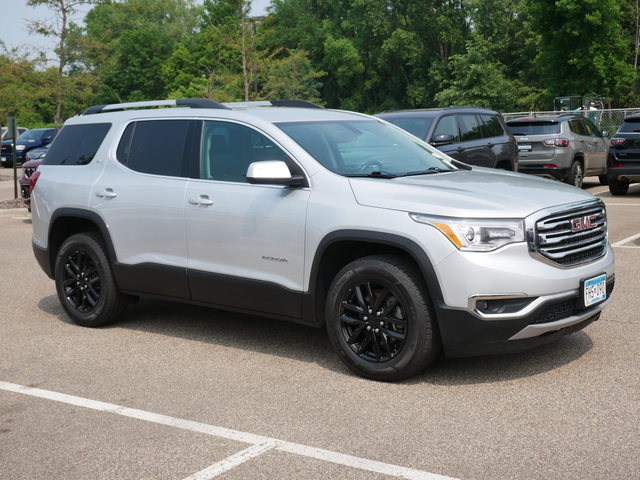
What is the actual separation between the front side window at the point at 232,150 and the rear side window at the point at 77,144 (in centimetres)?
128

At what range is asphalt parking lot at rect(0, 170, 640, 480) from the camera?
3992 millimetres

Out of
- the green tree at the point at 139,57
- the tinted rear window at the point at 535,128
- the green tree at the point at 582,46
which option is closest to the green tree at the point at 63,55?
the tinted rear window at the point at 535,128

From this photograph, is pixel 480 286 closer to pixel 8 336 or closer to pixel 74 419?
pixel 74 419

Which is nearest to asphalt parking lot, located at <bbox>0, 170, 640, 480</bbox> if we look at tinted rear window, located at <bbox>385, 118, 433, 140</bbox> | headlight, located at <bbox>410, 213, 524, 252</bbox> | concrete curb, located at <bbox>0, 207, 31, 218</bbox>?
headlight, located at <bbox>410, 213, 524, 252</bbox>

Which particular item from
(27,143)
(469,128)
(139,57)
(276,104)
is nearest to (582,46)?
(27,143)

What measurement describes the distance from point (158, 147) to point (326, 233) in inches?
74.5

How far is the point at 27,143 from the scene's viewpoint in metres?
37.1

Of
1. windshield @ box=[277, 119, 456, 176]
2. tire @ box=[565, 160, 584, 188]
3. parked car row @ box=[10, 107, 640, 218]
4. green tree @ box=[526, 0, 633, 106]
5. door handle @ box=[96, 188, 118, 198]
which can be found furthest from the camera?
green tree @ box=[526, 0, 633, 106]

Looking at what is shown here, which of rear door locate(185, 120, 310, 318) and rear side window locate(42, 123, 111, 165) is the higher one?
rear side window locate(42, 123, 111, 165)

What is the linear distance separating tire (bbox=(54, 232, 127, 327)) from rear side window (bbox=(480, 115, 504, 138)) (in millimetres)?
8942

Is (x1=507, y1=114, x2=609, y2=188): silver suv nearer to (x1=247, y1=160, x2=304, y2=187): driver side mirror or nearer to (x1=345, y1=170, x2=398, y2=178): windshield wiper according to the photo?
(x1=345, y1=170, x2=398, y2=178): windshield wiper

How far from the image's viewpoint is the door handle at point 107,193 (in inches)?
264

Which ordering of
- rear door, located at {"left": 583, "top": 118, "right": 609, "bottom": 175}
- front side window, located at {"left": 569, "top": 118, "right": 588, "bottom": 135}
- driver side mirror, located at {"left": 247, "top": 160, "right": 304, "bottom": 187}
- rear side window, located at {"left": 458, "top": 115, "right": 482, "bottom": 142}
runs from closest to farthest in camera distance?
driver side mirror, located at {"left": 247, "top": 160, "right": 304, "bottom": 187}, rear side window, located at {"left": 458, "top": 115, "right": 482, "bottom": 142}, front side window, located at {"left": 569, "top": 118, "right": 588, "bottom": 135}, rear door, located at {"left": 583, "top": 118, "right": 609, "bottom": 175}

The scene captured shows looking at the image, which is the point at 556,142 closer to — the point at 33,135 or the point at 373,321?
the point at 373,321
